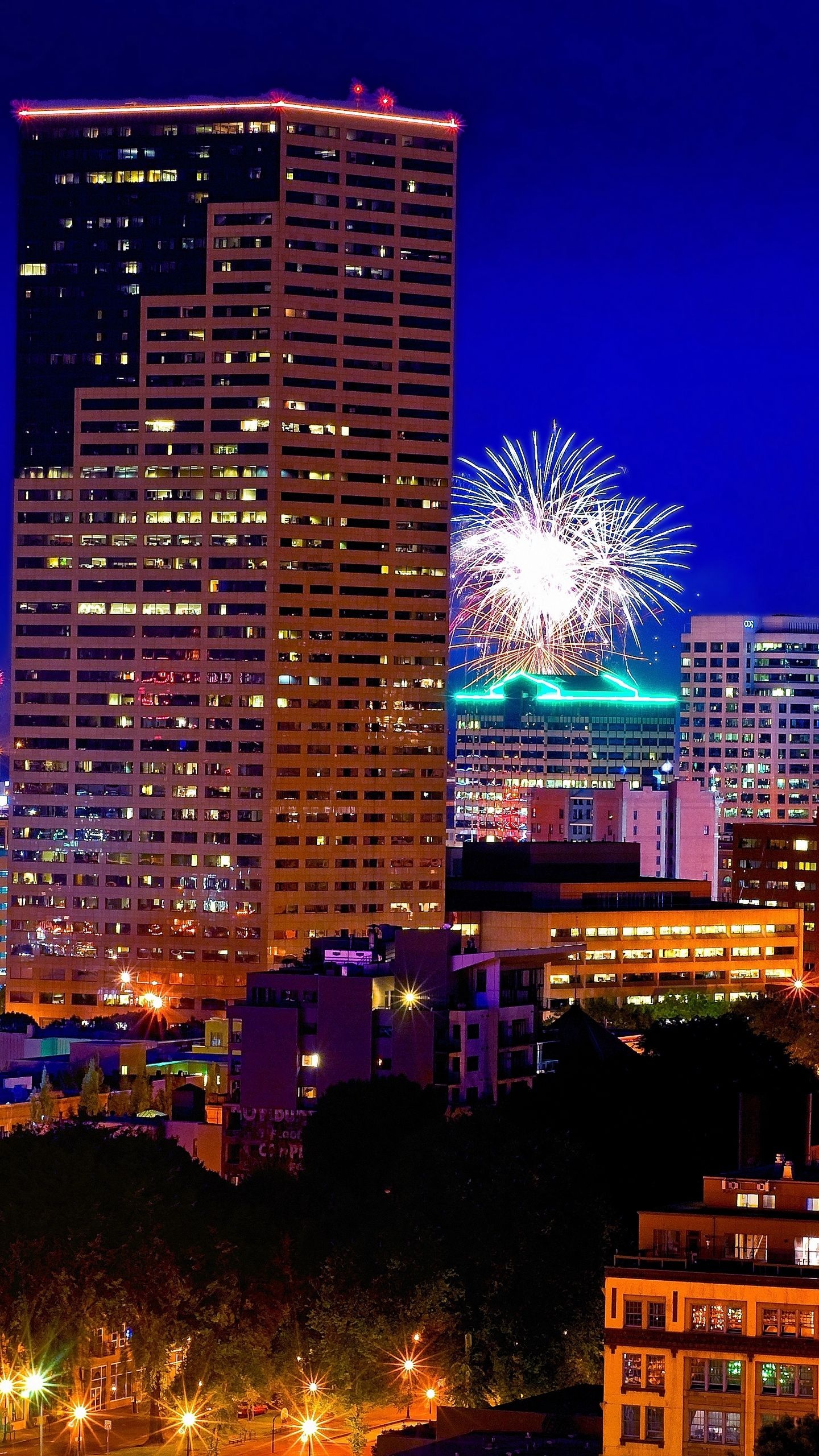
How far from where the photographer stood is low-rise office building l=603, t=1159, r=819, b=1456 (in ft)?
246

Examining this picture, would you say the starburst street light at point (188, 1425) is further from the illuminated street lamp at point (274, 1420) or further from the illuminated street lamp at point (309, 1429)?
the illuminated street lamp at point (309, 1429)

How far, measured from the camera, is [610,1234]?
312 feet

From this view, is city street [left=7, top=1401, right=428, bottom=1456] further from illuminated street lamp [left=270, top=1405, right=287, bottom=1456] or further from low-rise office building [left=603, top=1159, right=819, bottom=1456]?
low-rise office building [left=603, top=1159, right=819, bottom=1456]

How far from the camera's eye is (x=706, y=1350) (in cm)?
7525

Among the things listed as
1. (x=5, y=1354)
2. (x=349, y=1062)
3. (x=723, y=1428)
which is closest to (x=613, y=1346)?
(x=723, y=1428)

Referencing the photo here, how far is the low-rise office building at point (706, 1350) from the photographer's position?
7494 centimetres

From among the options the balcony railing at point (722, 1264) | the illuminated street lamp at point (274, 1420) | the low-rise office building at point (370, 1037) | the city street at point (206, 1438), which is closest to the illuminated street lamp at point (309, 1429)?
the city street at point (206, 1438)

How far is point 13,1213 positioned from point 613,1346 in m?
27.8

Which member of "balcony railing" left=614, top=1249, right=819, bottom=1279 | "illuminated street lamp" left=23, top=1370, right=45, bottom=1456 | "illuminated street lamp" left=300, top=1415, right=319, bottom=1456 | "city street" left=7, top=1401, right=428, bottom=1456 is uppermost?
"balcony railing" left=614, top=1249, right=819, bottom=1279

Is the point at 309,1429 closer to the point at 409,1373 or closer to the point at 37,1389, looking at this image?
the point at 409,1373

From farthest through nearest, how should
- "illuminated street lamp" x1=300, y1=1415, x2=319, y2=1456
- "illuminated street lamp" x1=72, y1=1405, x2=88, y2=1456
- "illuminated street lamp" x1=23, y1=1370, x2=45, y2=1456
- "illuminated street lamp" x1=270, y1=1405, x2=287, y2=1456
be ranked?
"illuminated street lamp" x1=72, y1=1405, x2=88, y2=1456
"illuminated street lamp" x1=23, y1=1370, x2=45, y2=1456
"illuminated street lamp" x1=270, y1=1405, x2=287, y2=1456
"illuminated street lamp" x1=300, y1=1415, x2=319, y2=1456

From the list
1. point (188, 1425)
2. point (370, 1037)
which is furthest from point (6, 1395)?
point (370, 1037)

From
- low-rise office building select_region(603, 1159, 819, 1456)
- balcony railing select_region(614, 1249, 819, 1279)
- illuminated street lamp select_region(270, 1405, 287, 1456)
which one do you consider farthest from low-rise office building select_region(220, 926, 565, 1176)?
low-rise office building select_region(603, 1159, 819, 1456)

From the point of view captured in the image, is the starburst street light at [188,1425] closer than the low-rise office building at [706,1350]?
No
